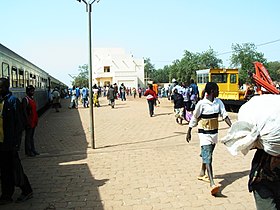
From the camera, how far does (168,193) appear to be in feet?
16.1

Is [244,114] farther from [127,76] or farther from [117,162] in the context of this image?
[127,76]

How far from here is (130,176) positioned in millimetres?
5855

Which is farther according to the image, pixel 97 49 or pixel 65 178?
pixel 97 49

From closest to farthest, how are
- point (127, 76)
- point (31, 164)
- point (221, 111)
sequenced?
point (221, 111)
point (31, 164)
point (127, 76)

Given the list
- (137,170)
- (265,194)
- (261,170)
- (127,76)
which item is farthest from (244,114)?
(127,76)

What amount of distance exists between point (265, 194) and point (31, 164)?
5453 mm

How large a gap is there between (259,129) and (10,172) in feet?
11.8

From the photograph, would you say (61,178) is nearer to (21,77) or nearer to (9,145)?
(9,145)

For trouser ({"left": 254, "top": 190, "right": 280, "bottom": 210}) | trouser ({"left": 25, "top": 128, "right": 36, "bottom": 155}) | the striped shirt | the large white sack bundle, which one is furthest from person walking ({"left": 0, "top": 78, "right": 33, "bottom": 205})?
trouser ({"left": 254, "top": 190, "right": 280, "bottom": 210})

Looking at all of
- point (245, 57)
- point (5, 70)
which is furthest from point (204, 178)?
point (245, 57)

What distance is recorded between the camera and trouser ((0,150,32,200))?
457cm

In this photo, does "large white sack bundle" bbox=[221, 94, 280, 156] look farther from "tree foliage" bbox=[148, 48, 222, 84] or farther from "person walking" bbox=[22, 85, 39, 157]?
"tree foliage" bbox=[148, 48, 222, 84]

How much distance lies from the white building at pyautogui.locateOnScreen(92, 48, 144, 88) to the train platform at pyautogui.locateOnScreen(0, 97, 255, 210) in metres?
45.7

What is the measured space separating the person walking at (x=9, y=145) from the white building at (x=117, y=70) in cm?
5035
